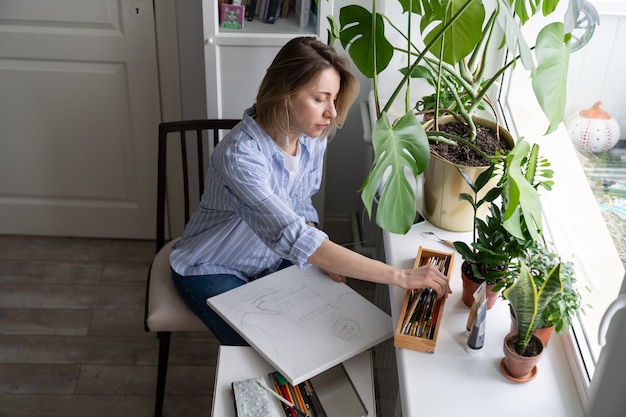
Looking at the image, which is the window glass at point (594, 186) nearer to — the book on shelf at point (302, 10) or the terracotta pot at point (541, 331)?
the terracotta pot at point (541, 331)

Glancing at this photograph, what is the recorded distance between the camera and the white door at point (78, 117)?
8.31 ft

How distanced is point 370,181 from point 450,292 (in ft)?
1.30

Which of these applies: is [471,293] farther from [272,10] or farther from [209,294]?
[272,10]

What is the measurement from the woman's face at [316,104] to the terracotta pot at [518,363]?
700 millimetres

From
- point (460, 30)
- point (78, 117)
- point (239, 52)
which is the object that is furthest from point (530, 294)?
point (78, 117)

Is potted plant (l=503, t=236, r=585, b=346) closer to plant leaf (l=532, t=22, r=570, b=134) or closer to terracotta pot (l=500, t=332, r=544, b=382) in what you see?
terracotta pot (l=500, t=332, r=544, b=382)

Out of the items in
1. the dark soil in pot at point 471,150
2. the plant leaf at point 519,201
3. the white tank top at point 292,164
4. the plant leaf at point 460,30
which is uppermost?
the plant leaf at point 460,30

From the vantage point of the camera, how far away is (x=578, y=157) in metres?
1.68

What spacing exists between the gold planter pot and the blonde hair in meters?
0.32

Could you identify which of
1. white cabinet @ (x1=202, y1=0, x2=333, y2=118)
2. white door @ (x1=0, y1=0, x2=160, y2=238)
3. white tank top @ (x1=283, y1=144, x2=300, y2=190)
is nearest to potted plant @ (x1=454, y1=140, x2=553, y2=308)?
white tank top @ (x1=283, y1=144, x2=300, y2=190)

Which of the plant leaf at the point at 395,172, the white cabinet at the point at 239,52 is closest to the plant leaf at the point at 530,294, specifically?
the plant leaf at the point at 395,172

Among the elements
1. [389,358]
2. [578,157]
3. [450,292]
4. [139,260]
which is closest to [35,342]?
[139,260]

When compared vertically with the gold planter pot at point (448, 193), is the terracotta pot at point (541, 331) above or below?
below

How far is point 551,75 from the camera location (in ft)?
3.96
